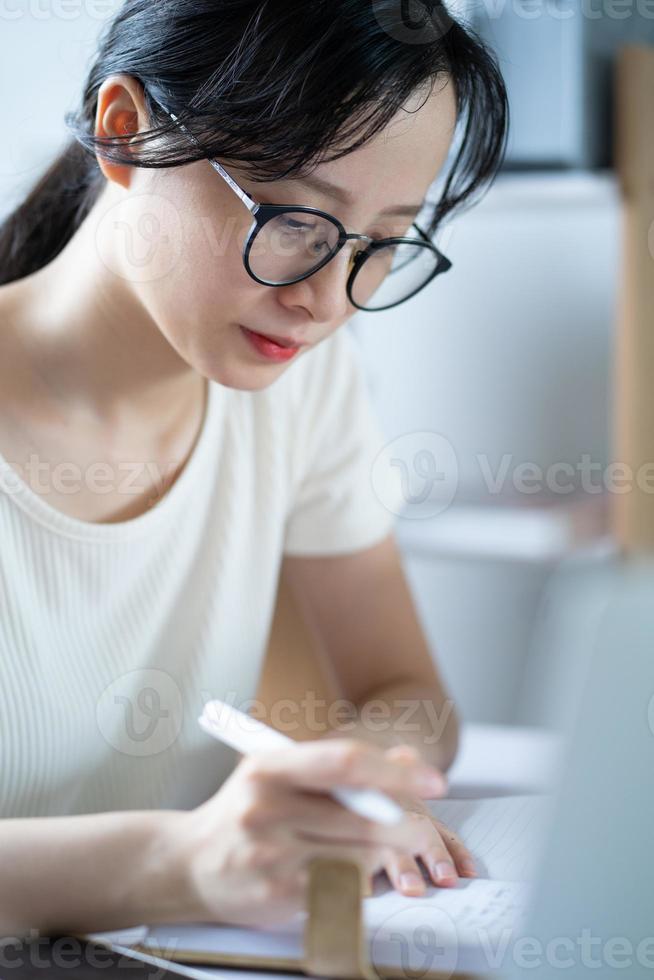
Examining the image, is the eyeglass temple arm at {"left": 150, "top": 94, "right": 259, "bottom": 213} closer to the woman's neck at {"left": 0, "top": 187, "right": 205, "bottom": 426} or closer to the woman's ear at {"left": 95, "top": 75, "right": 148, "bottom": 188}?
the woman's ear at {"left": 95, "top": 75, "right": 148, "bottom": 188}

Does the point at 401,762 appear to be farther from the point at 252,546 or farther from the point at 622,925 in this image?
the point at 252,546

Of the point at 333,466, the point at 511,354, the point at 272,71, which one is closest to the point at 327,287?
the point at 272,71

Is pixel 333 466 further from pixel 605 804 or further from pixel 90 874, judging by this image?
pixel 605 804

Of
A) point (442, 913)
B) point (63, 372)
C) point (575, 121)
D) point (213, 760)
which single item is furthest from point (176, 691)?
point (575, 121)

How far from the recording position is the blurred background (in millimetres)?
1860

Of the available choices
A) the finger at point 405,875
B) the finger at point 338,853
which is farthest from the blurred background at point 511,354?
the finger at point 338,853

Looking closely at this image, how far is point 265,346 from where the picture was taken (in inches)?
31.3

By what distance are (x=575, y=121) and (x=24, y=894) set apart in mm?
1588

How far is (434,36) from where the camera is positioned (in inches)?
29.6

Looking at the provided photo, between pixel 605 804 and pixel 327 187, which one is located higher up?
pixel 327 187

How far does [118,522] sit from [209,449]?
130mm

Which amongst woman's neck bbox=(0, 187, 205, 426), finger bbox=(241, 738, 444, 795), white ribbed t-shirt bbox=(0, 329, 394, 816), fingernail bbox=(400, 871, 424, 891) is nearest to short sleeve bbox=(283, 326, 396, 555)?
white ribbed t-shirt bbox=(0, 329, 394, 816)

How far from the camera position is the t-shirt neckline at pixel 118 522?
82 cm

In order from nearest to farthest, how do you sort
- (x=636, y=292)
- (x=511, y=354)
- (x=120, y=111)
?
(x=120, y=111) → (x=636, y=292) → (x=511, y=354)
